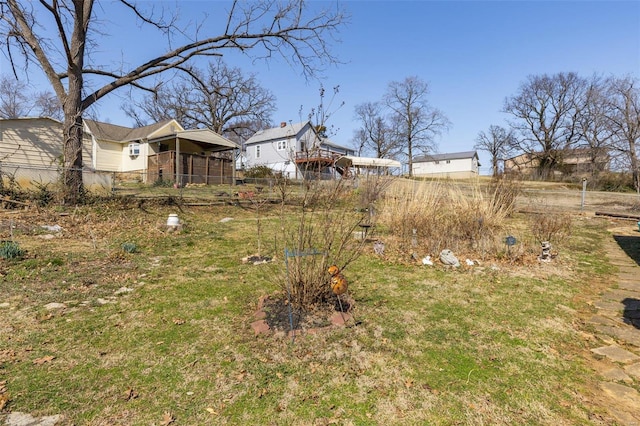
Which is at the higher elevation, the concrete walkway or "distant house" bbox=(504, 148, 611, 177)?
"distant house" bbox=(504, 148, 611, 177)

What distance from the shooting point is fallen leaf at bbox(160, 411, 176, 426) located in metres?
1.88

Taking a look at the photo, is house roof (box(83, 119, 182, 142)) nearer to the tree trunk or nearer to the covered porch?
the covered porch

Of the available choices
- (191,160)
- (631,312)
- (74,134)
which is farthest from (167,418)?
(191,160)

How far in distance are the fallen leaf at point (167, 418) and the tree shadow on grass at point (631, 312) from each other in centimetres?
456

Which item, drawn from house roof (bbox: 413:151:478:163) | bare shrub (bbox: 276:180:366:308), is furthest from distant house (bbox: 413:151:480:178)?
bare shrub (bbox: 276:180:366:308)

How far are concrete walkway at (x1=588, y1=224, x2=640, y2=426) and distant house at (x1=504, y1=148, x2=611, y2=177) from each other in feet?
85.4

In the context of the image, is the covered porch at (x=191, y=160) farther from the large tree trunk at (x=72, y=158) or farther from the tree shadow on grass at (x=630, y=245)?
the tree shadow on grass at (x=630, y=245)

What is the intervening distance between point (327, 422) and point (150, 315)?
241cm

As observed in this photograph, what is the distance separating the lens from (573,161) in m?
34.3

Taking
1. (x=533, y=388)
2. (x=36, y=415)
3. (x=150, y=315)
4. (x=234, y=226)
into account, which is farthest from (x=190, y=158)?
(x=533, y=388)

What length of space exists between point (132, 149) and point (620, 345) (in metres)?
25.5

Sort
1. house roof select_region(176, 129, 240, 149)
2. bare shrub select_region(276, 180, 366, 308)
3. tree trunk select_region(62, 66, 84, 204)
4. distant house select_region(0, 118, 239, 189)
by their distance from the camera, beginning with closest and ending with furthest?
bare shrub select_region(276, 180, 366, 308) < tree trunk select_region(62, 66, 84, 204) < distant house select_region(0, 118, 239, 189) < house roof select_region(176, 129, 240, 149)

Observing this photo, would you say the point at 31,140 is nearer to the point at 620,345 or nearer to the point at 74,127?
the point at 74,127

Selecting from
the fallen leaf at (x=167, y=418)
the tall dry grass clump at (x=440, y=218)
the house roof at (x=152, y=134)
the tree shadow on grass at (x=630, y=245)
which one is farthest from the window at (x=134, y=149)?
the tree shadow on grass at (x=630, y=245)
